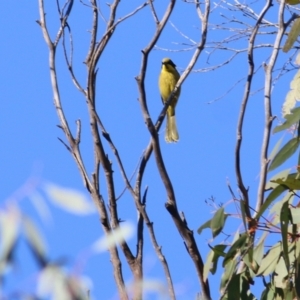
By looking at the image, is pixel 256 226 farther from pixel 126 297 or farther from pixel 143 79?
pixel 126 297

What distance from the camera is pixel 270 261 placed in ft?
6.95

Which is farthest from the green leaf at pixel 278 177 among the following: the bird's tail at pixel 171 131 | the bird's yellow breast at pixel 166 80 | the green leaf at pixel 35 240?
the bird's yellow breast at pixel 166 80

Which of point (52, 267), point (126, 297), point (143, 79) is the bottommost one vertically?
point (52, 267)

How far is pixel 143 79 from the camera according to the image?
1.79 metres

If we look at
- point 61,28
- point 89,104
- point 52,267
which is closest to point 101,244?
point 52,267

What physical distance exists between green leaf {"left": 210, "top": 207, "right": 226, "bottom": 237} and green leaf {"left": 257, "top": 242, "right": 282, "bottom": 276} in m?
0.16

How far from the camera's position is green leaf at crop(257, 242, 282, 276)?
6.94 ft

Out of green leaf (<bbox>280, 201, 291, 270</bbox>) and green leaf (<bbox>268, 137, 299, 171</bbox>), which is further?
green leaf (<bbox>268, 137, 299, 171</bbox>)

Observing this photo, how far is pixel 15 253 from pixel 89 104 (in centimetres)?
111

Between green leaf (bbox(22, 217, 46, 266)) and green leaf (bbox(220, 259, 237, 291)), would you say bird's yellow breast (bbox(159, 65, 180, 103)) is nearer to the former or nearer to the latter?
green leaf (bbox(220, 259, 237, 291))

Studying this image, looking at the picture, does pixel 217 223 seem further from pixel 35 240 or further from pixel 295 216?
pixel 35 240


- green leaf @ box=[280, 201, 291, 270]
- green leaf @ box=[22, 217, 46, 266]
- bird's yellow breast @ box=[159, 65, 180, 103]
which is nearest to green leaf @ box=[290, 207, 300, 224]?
green leaf @ box=[280, 201, 291, 270]

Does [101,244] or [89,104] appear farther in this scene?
[89,104]

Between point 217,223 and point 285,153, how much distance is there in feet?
0.84
